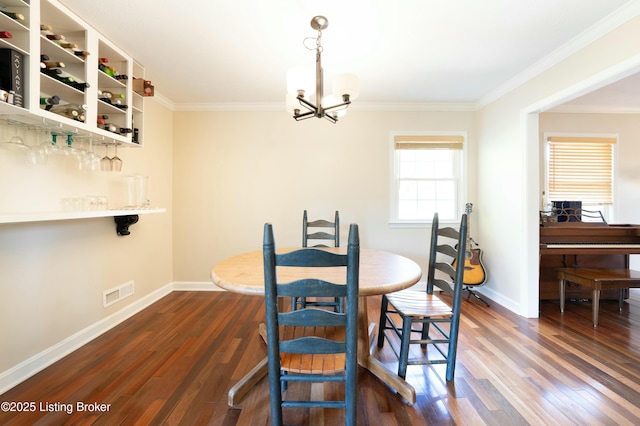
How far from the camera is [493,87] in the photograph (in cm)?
315

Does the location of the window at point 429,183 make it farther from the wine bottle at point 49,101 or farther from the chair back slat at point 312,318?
the wine bottle at point 49,101

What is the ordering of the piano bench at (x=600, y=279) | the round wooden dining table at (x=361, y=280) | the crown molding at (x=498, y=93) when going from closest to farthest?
the round wooden dining table at (x=361, y=280) → the crown molding at (x=498, y=93) → the piano bench at (x=600, y=279)

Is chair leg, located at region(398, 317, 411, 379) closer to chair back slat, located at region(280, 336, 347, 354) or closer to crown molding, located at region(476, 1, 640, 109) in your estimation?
chair back slat, located at region(280, 336, 347, 354)

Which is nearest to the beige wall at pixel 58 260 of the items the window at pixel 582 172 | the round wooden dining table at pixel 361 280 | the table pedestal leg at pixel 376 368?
the round wooden dining table at pixel 361 280

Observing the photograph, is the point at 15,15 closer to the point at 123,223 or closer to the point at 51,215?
the point at 51,215

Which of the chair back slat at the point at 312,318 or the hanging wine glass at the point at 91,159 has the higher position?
the hanging wine glass at the point at 91,159

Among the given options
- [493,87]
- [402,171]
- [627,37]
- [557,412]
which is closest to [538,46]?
[627,37]

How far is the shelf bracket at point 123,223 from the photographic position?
8.82 feet

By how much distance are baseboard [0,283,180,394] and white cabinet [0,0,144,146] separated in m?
1.64

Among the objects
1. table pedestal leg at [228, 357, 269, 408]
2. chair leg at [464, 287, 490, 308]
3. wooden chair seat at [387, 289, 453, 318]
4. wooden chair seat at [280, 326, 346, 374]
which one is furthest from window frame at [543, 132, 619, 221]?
table pedestal leg at [228, 357, 269, 408]

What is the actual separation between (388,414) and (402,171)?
2.94 metres

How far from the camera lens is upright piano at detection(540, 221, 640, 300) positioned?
2.85m

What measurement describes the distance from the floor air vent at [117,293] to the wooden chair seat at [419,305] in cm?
261

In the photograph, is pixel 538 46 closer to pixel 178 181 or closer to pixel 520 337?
pixel 520 337
